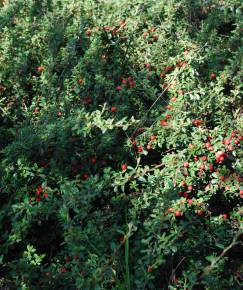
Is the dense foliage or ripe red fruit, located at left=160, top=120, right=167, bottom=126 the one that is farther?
ripe red fruit, located at left=160, top=120, right=167, bottom=126

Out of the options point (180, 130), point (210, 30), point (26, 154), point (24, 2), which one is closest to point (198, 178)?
point (180, 130)

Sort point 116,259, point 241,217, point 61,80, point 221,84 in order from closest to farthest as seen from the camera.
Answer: point 116,259 < point 241,217 < point 221,84 < point 61,80

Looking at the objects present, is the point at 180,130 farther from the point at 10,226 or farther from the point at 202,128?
the point at 10,226

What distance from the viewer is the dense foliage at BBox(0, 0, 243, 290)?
7.81 feet

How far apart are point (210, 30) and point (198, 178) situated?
1870 mm

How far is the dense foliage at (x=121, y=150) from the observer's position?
7.81 feet

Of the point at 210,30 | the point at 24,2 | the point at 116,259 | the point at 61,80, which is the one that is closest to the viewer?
the point at 116,259

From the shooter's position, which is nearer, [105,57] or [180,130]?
[180,130]

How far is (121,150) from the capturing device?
3.02 metres

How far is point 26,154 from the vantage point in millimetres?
2930

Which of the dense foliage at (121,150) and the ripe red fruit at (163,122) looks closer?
the dense foliage at (121,150)

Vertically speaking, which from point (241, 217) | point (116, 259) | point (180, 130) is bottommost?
point (241, 217)

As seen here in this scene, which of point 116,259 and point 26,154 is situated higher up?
point 26,154

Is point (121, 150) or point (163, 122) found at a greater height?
point (163, 122)
